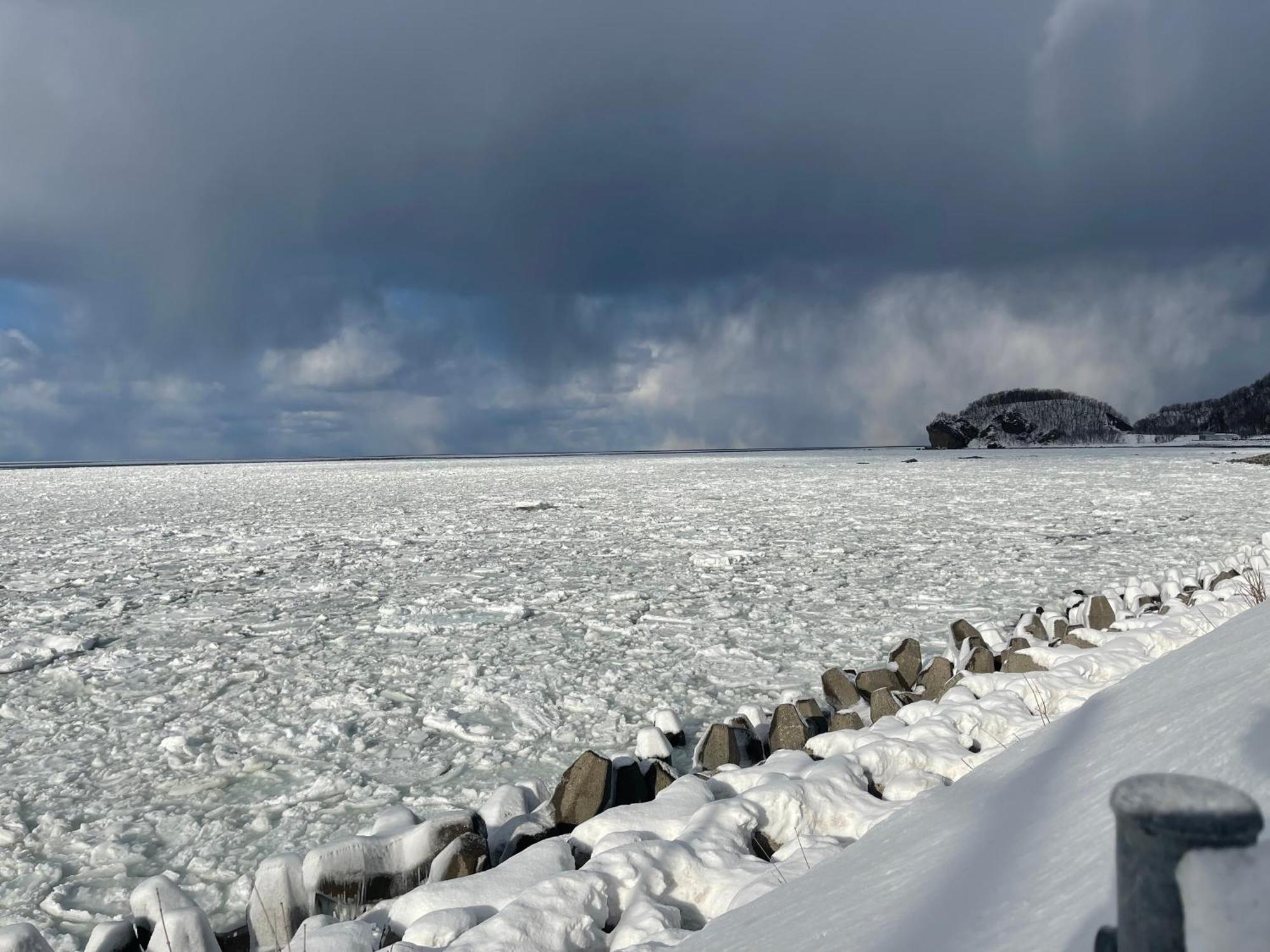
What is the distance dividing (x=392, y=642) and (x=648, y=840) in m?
3.45

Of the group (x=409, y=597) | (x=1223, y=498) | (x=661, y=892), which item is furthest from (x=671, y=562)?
(x=1223, y=498)

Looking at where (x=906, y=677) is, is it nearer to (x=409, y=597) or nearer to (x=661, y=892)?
(x=661, y=892)

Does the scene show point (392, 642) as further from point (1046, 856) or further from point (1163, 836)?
point (1163, 836)

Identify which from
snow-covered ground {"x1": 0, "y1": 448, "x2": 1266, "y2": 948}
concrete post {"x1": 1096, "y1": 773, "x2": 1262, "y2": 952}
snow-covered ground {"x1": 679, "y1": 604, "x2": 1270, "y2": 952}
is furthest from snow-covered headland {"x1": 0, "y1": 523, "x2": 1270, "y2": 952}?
concrete post {"x1": 1096, "y1": 773, "x2": 1262, "y2": 952}

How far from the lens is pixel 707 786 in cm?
270

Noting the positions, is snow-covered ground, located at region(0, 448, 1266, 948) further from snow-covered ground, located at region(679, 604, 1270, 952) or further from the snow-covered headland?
snow-covered ground, located at region(679, 604, 1270, 952)

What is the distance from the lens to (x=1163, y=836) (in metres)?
0.58

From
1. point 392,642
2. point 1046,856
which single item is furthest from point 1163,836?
point 392,642

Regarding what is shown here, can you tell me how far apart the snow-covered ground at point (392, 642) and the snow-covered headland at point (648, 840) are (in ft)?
1.32

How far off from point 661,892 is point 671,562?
612 cm

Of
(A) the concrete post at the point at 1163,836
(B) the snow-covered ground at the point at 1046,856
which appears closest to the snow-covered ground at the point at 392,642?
(B) the snow-covered ground at the point at 1046,856

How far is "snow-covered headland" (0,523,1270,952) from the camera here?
6.30 ft

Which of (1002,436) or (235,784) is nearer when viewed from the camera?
(235,784)

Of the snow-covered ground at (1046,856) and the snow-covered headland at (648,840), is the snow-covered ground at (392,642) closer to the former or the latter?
the snow-covered headland at (648,840)
